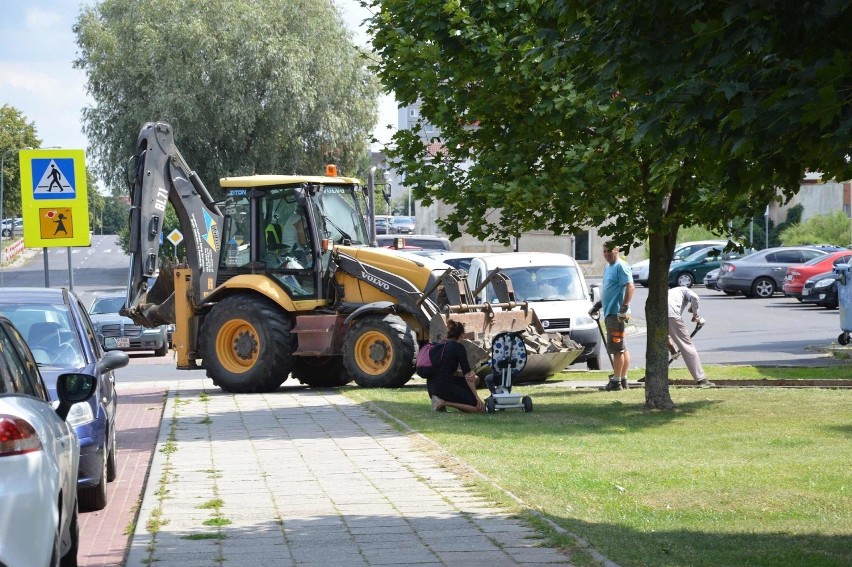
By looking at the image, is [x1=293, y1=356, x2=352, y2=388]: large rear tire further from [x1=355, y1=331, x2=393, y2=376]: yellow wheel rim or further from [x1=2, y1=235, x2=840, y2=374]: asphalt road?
[x1=2, y1=235, x2=840, y2=374]: asphalt road

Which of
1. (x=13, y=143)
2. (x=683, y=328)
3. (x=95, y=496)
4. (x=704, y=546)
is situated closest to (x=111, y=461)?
(x=95, y=496)

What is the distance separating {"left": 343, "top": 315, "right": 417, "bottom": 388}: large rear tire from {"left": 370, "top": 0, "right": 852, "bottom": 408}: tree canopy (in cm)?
324

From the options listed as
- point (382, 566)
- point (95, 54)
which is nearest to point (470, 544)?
→ point (382, 566)

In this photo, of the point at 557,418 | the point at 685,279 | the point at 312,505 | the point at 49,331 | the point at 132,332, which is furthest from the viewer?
the point at 685,279

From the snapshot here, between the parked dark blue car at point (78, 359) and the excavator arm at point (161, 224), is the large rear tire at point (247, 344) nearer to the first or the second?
the excavator arm at point (161, 224)

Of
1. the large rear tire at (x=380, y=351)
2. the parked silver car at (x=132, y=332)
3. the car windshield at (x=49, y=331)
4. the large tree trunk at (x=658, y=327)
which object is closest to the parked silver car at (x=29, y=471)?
the car windshield at (x=49, y=331)

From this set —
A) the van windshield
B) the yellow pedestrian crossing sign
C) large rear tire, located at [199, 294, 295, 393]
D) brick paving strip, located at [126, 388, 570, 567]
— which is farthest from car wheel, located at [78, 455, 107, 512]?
the van windshield

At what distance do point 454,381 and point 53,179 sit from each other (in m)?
7.74

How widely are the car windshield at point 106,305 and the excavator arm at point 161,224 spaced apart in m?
12.5

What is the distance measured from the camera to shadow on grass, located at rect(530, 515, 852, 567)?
7.25 meters

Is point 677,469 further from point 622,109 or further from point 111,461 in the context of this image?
point 111,461

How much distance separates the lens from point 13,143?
285 ft

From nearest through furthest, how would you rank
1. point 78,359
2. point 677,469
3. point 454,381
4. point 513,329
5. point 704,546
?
point 704,546, point 78,359, point 677,469, point 454,381, point 513,329

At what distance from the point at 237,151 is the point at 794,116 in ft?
150
